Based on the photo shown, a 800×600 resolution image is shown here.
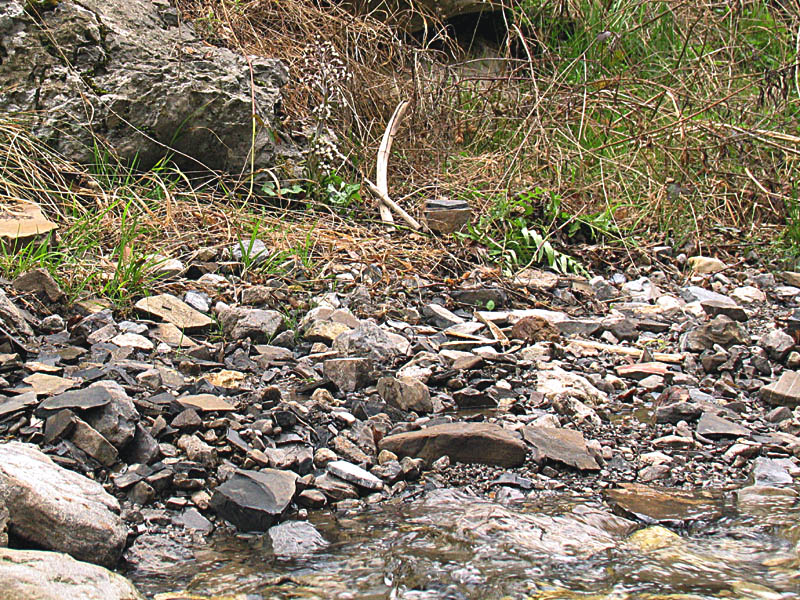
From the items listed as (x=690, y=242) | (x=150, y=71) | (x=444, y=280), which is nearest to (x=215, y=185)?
(x=150, y=71)

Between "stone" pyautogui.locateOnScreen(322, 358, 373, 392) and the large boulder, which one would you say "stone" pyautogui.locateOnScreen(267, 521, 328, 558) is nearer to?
"stone" pyautogui.locateOnScreen(322, 358, 373, 392)

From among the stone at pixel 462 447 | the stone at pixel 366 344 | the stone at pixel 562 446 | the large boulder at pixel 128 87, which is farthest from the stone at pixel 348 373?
the large boulder at pixel 128 87

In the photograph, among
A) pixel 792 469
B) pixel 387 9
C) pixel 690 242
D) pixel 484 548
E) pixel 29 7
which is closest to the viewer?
pixel 484 548

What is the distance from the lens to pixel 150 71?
11.2ft

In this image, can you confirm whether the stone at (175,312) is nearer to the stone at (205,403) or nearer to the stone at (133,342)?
the stone at (133,342)

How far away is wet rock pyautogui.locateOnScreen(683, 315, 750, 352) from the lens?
257cm

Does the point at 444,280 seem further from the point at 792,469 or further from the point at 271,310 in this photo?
the point at 792,469

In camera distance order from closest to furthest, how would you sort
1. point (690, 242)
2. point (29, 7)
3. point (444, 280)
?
point (444, 280)
point (29, 7)
point (690, 242)

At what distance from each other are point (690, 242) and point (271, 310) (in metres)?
2.26

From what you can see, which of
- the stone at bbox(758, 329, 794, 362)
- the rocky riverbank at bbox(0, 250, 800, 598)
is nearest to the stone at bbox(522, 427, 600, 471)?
the rocky riverbank at bbox(0, 250, 800, 598)

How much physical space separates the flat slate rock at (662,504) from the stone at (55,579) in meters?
0.95

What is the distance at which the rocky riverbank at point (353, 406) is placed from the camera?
1.47 m

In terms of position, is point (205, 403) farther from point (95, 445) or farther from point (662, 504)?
point (662, 504)

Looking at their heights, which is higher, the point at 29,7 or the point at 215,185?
the point at 29,7
